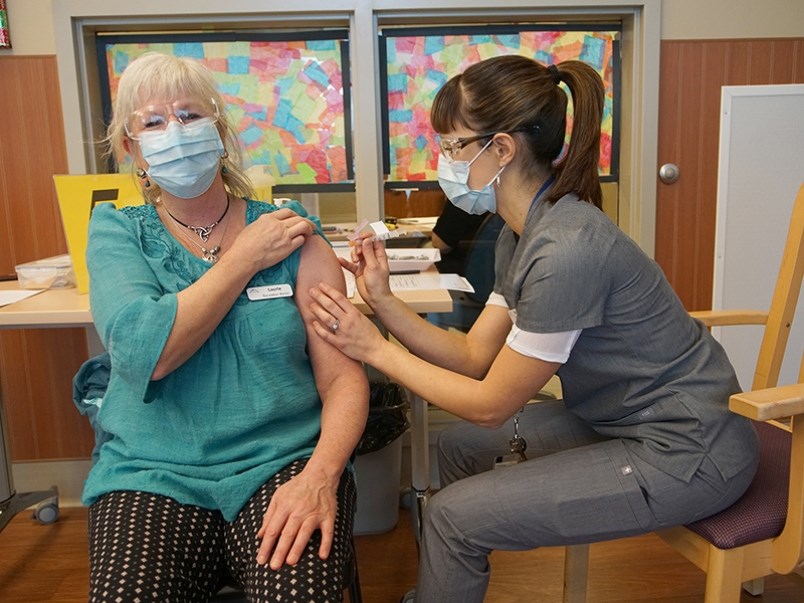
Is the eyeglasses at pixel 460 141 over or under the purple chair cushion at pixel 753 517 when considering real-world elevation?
over

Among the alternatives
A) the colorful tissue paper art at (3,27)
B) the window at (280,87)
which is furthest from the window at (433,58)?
the colorful tissue paper art at (3,27)

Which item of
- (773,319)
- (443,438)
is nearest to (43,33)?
(443,438)

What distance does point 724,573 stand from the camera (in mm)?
1222

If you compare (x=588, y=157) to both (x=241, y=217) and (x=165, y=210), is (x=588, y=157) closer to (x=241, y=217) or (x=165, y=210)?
A: (x=241, y=217)

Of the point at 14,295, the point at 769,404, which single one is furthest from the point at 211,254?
the point at 769,404

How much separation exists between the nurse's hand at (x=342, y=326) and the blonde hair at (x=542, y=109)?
1.41ft

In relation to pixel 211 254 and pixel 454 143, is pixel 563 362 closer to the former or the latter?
pixel 454 143

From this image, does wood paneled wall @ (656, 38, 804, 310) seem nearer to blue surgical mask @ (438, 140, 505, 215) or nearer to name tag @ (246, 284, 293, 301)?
blue surgical mask @ (438, 140, 505, 215)

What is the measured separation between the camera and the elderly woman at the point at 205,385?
1.12m

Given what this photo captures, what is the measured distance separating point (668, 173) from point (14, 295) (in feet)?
7.33

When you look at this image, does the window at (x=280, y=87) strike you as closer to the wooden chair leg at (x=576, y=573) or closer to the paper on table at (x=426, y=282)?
the paper on table at (x=426, y=282)

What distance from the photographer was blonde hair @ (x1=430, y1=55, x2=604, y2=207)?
1340mm

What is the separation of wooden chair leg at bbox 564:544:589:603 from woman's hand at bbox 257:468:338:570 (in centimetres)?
69

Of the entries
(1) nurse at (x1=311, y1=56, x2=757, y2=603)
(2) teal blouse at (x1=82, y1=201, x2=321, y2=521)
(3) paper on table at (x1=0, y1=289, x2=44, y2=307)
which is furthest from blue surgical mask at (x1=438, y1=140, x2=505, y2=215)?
(3) paper on table at (x1=0, y1=289, x2=44, y2=307)
